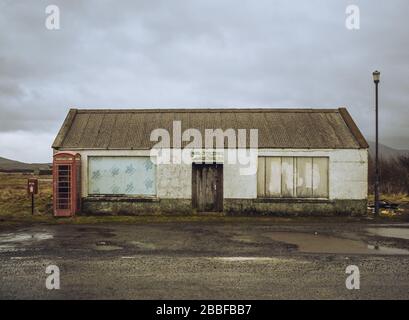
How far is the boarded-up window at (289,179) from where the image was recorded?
17297 mm

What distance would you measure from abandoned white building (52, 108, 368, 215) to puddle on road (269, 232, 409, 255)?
5.23 meters

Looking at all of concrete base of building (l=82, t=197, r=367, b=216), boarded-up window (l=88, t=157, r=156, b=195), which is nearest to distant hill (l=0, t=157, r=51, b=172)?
boarded-up window (l=88, t=157, r=156, b=195)

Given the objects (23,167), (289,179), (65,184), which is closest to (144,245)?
(65,184)

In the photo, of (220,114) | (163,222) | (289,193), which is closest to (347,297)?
(163,222)

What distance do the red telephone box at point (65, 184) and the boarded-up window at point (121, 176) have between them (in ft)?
3.77

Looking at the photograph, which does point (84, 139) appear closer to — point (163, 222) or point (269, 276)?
point (163, 222)

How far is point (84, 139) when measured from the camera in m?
17.8

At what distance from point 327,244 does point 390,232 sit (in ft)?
11.3

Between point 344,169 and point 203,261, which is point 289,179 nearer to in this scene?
point 344,169

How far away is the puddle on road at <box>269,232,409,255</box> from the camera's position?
9531 mm

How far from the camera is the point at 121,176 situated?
57.3 ft

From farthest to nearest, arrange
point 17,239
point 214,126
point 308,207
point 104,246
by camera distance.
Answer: point 214,126, point 308,207, point 17,239, point 104,246

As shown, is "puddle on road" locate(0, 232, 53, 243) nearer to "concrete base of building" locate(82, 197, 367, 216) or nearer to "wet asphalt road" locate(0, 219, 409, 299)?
"wet asphalt road" locate(0, 219, 409, 299)

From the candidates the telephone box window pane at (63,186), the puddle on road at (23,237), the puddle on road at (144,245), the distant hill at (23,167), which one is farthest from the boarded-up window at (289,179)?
the distant hill at (23,167)
